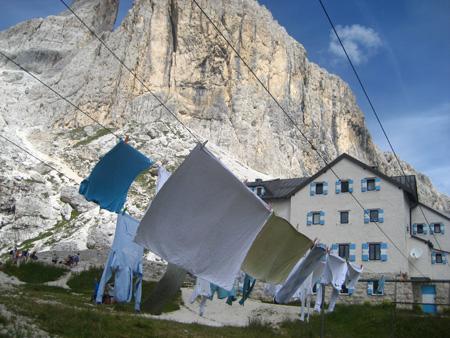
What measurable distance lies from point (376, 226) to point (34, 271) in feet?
76.0

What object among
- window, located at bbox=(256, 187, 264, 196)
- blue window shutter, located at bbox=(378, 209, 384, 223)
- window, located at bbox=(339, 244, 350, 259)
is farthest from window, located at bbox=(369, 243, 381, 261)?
window, located at bbox=(256, 187, 264, 196)

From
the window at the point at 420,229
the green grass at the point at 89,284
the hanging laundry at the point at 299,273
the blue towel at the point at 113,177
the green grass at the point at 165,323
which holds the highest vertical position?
the window at the point at 420,229

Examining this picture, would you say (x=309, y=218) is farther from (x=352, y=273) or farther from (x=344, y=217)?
(x=352, y=273)

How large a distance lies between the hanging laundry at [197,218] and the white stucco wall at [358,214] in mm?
25396

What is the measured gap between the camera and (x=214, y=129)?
9750 cm

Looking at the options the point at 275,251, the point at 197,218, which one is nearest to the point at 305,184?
the point at 275,251

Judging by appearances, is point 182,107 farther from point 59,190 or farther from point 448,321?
point 448,321

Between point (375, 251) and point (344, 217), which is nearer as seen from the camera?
point (375, 251)

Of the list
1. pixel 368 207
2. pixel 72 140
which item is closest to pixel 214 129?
pixel 72 140

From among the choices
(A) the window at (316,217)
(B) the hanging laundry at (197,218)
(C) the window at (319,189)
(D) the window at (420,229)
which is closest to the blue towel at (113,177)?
(B) the hanging laundry at (197,218)

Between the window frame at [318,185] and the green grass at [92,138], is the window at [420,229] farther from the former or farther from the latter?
the green grass at [92,138]

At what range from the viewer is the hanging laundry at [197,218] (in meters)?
8.20

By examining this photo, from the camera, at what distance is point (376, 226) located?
3200 centimetres

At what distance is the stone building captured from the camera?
3047 centimetres
